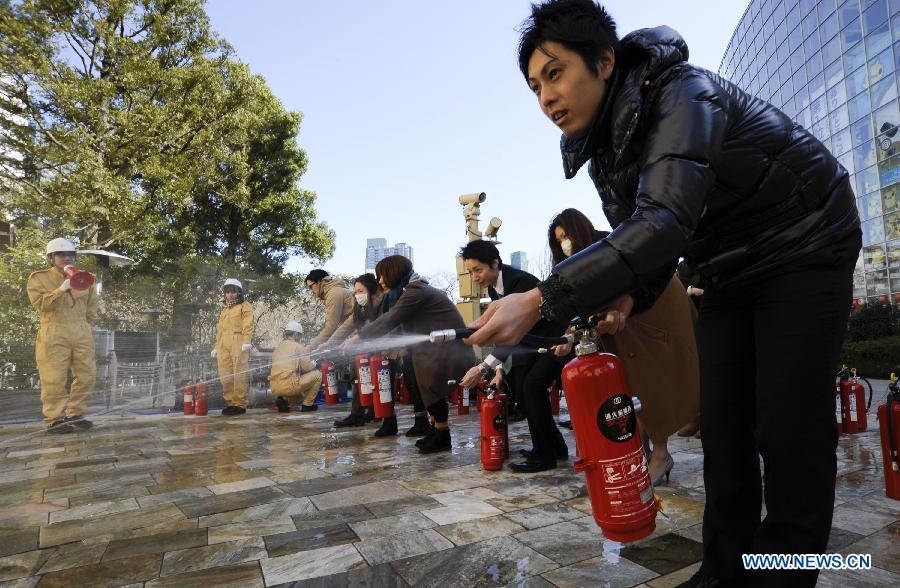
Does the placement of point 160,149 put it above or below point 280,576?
above

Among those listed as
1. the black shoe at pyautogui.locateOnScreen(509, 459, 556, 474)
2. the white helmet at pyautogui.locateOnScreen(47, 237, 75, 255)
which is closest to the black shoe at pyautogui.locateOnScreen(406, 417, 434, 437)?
the black shoe at pyautogui.locateOnScreen(509, 459, 556, 474)

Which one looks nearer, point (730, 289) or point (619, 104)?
point (619, 104)

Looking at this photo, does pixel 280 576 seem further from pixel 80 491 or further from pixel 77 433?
pixel 77 433

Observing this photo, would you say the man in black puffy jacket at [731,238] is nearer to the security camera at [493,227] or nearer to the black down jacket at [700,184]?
the black down jacket at [700,184]

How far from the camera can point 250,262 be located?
69.7ft

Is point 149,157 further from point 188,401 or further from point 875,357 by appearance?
point 875,357

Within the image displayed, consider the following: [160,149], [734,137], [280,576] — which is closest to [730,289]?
[734,137]

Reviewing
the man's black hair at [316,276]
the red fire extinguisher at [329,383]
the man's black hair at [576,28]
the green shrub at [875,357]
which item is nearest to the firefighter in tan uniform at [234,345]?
the red fire extinguisher at [329,383]

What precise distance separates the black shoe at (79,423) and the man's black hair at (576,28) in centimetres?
908

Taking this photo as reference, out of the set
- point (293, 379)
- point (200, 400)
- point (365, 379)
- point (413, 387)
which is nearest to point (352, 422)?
Answer: point (365, 379)

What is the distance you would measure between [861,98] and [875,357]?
17.5 meters

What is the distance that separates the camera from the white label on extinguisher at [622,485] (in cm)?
181

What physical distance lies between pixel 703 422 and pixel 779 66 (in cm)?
3882

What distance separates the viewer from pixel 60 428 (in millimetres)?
7875
